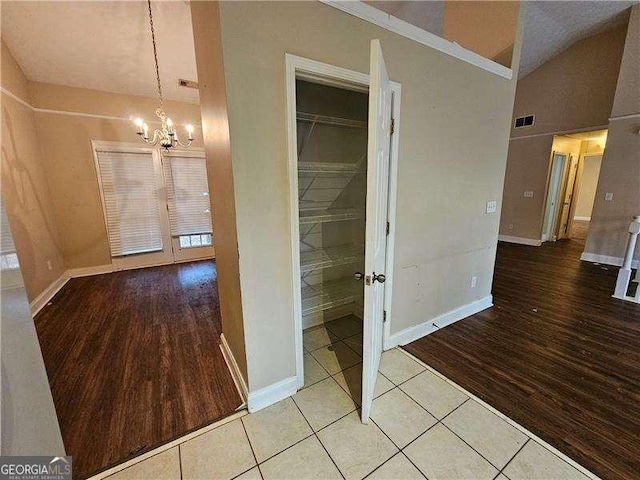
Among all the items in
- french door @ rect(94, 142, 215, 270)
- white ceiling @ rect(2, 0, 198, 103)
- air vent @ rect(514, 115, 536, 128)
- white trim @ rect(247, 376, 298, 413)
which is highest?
white ceiling @ rect(2, 0, 198, 103)

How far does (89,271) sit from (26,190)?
150cm

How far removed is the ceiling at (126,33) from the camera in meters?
2.70

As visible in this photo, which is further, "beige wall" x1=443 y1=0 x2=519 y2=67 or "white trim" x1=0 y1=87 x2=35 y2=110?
"white trim" x1=0 y1=87 x2=35 y2=110

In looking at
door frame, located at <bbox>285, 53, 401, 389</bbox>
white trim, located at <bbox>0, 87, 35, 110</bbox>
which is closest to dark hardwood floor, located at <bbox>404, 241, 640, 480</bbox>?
door frame, located at <bbox>285, 53, 401, 389</bbox>

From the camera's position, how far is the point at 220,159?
62.2 inches

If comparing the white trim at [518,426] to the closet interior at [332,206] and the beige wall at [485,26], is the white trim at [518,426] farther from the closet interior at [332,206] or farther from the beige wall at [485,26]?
the beige wall at [485,26]

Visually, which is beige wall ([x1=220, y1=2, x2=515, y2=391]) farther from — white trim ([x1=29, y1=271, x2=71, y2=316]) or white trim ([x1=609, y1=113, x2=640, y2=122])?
white trim ([x1=609, y1=113, x2=640, y2=122])

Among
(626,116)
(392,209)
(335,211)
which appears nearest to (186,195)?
(335,211)

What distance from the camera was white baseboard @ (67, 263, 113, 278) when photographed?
403cm

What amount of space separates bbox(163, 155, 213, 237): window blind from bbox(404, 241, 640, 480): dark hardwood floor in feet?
14.1

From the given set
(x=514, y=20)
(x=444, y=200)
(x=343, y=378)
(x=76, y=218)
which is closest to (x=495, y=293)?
(x=444, y=200)

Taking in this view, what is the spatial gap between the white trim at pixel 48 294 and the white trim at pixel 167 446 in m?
2.45

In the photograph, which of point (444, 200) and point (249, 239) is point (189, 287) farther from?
point (444, 200)

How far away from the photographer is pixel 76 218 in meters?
3.96
